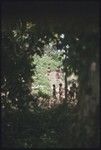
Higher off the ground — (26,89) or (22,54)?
(22,54)

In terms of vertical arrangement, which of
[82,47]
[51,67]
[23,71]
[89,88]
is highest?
[51,67]

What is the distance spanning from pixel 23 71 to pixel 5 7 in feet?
29.8

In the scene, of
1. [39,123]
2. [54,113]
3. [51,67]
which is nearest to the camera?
[39,123]

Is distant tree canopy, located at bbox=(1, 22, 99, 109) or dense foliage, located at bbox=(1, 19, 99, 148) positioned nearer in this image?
dense foliage, located at bbox=(1, 19, 99, 148)

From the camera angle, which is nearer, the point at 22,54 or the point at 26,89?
the point at 26,89

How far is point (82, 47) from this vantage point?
10062 mm

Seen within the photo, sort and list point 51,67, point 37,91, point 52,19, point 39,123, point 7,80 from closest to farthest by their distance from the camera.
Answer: point 52,19, point 7,80, point 39,123, point 37,91, point 51,67

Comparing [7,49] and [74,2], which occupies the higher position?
[7,49]

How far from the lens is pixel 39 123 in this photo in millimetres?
19062

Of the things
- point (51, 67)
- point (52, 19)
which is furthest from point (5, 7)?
point (51, 67)

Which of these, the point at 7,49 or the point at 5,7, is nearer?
the point at 5,7

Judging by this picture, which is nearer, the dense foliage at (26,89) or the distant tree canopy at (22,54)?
the dense foliage at (26,89)

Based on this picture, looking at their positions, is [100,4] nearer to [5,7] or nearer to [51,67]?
[5,7]

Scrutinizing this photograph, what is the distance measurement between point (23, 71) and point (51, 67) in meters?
17.8
